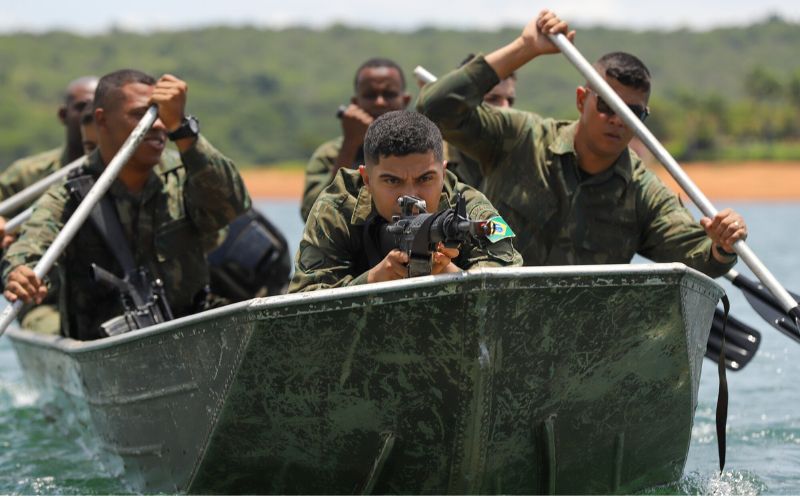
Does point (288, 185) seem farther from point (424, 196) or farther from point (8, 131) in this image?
point (424, 196)

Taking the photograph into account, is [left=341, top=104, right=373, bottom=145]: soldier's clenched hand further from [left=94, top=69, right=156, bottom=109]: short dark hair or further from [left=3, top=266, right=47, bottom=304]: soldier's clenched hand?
[left=3, top=266, right=47, bottom=304]: soldier's clenched hand

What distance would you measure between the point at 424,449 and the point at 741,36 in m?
113

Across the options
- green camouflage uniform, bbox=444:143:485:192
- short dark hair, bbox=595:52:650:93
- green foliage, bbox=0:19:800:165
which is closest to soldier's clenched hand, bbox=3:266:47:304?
green camouflage uniform, bbox=444:143:485:192

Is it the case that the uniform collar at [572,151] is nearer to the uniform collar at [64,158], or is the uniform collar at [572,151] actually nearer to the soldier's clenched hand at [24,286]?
the soldier's clenched hand at [24,286]

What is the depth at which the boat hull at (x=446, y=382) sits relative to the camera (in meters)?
4.36

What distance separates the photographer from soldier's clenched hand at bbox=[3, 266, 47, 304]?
5.90 meters

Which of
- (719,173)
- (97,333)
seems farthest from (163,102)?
(719,173)

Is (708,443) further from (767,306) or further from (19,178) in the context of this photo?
(19,178)

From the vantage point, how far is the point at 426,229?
409 cm

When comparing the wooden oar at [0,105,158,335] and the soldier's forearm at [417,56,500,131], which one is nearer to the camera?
the soldier's forearm at [417,56,500,131]

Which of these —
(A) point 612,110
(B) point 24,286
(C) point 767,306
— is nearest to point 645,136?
(A) point 612,110

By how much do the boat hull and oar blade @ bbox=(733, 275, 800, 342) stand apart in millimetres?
1371

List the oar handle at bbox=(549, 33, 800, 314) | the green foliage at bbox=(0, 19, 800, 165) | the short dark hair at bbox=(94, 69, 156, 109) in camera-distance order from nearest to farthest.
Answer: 1. the oar handle at bbox=(549, 33, 800, 314)
2. the short dark hair at bbox=(94, 69, 156, 109)
3. the green foliage at bbox=(0, 19, 800, 165)

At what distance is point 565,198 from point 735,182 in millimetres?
44252
